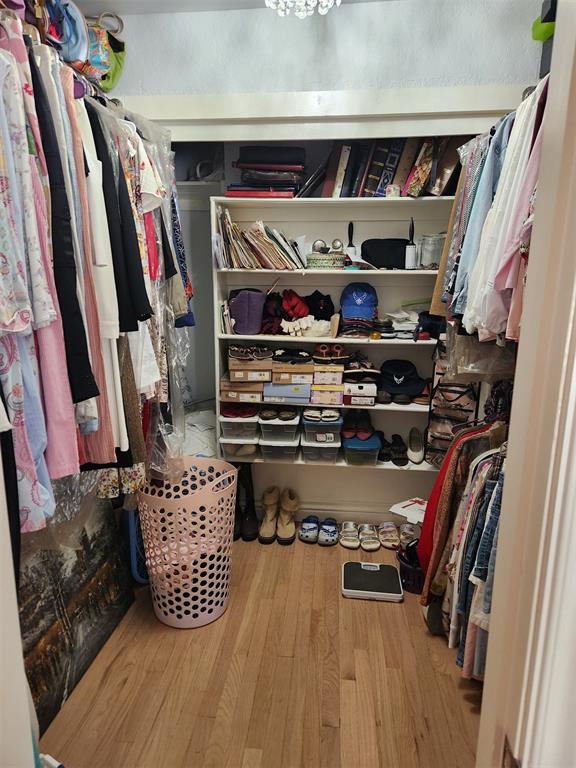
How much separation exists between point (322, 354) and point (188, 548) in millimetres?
1163

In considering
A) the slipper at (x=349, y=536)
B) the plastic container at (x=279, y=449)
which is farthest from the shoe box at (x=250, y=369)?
the slipper at (x=349, y=536)

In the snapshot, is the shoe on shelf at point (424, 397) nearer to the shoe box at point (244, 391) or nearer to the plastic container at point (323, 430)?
the plastic container at point (323, 430)

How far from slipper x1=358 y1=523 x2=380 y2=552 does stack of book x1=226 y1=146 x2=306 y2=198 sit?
5.83 ft

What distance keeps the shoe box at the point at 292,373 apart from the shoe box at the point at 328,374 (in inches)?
1.0

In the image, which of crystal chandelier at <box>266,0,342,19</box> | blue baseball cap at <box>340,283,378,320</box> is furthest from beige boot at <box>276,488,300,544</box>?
crystal chandelier at <box>266,0,342,19</box>

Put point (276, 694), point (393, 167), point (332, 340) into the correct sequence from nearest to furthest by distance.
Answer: point (276, 694), point (393, 167), point (332, 340)

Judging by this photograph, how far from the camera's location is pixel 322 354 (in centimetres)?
259

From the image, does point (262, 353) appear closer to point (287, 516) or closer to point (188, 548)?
point (287, 516)

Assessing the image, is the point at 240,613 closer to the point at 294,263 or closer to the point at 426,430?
the point at 426,430

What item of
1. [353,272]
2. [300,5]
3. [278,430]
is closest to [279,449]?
[278,430]

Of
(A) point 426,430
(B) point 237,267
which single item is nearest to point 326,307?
(B) point 237,267

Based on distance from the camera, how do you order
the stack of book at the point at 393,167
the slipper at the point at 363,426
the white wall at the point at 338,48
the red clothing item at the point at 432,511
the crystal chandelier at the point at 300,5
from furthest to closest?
1. the slipper at the point at 363,426
2. the stack of book at the point at 393,167
3. the white wall at the point at 338,48
4. the red clothing item at the point at 432,511
5. the crystal chandelier at the point at 300,5

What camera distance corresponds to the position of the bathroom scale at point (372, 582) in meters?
2.22

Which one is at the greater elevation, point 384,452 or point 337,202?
point 337,202
